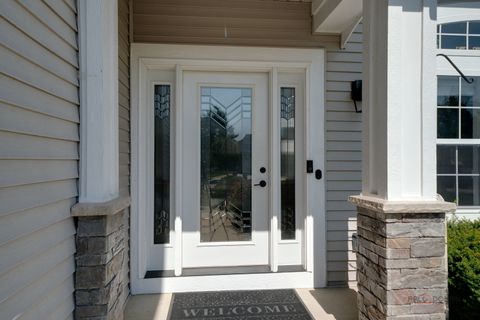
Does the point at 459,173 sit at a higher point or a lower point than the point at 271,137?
lower

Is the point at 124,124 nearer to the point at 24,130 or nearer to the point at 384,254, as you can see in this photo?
the point at 24,130

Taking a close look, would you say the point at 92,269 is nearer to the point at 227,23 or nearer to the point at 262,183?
the point at 262,183

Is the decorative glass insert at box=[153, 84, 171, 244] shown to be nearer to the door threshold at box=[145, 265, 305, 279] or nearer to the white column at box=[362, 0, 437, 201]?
the door threshold at box=[145, 265, 305, 279]

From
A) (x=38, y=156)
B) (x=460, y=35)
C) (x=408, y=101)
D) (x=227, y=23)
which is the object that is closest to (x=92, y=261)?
(x=38, y=156)

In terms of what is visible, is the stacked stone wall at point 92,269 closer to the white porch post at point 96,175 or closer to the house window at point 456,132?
the white porch post at point 96,175

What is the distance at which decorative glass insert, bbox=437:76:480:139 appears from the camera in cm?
334

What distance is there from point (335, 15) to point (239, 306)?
8.19 feet

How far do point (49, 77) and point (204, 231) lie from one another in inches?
78.6

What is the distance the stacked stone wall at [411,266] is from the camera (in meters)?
1.89

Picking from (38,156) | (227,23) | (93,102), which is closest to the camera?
(38,156)

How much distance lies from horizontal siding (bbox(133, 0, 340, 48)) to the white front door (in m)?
0.33

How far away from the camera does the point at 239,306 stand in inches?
103

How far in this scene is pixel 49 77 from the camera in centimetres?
146

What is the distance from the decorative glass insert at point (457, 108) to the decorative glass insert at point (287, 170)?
1559 millimetres
